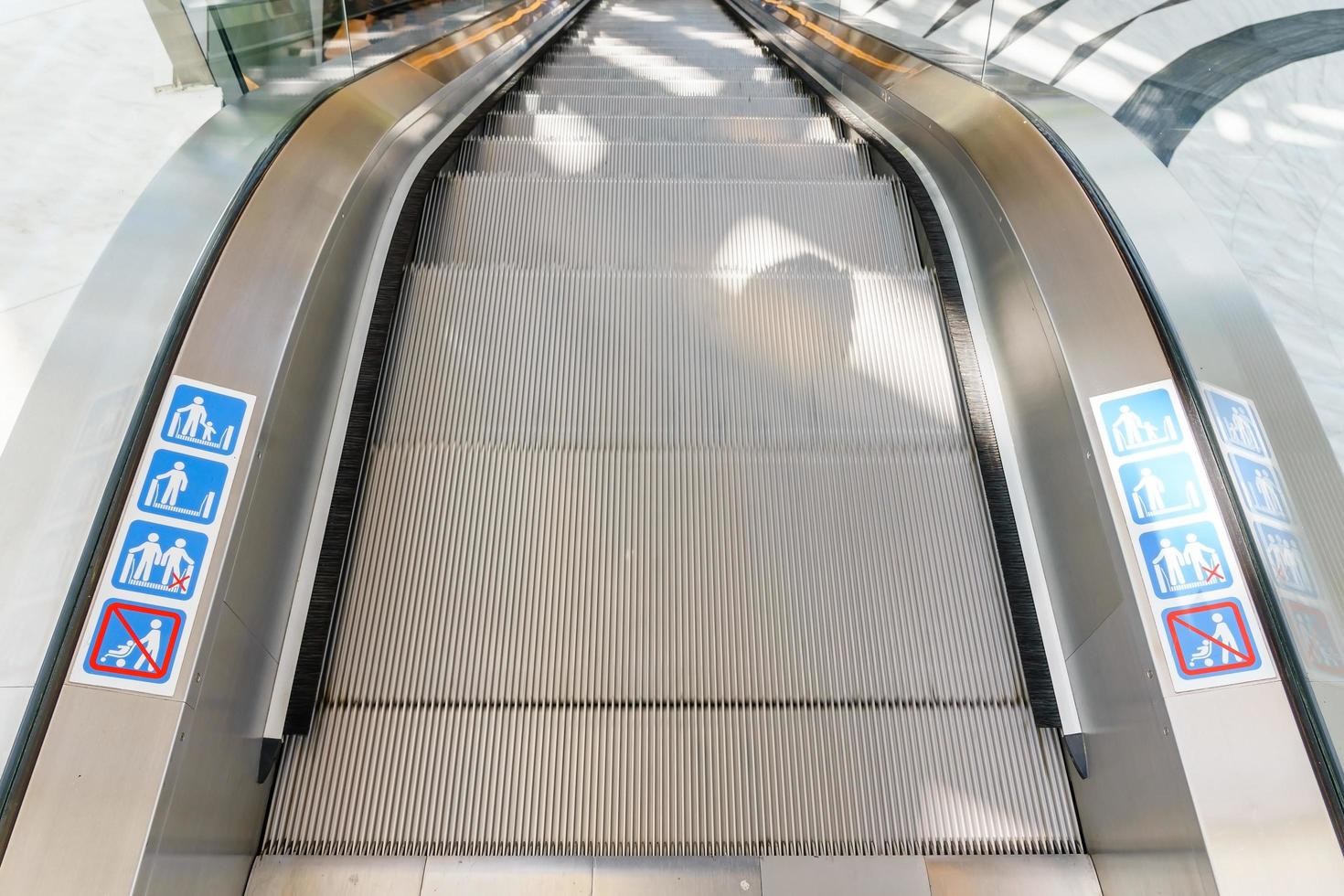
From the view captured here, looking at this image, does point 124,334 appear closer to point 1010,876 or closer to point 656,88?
point 1010,876

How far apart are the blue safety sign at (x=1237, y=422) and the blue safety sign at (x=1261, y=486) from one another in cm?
4

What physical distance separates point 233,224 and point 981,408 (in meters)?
2.63

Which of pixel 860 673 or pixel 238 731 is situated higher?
pixel 860 673

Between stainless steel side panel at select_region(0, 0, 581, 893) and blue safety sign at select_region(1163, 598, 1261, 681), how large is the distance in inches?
91.1

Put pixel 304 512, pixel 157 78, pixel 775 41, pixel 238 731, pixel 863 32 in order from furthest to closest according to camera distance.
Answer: pixel 775 41
pixel 863 32
pixel 157 78
pixel 304 512
pixel 238 731

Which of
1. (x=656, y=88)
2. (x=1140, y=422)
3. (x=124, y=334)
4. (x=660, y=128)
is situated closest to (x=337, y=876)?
(x=124, y=334)

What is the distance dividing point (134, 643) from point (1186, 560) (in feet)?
8.12

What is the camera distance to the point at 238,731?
226 cm

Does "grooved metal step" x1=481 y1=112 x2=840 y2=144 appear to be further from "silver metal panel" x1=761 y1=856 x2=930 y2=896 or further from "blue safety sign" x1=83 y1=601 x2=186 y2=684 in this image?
"silver metal panel" x1=761 y1=856 x2=930 y2=896

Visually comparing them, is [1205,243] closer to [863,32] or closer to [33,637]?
[33,637]

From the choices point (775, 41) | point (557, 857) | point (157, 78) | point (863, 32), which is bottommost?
point (557, 857)

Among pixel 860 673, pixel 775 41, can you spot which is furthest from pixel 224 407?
pixel 775 41

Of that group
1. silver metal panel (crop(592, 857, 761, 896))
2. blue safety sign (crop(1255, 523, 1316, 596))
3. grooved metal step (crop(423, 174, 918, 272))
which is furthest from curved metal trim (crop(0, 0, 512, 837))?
blue safety sign (crop(1255, 523, 1316, 596))

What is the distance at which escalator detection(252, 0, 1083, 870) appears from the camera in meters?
2.41
